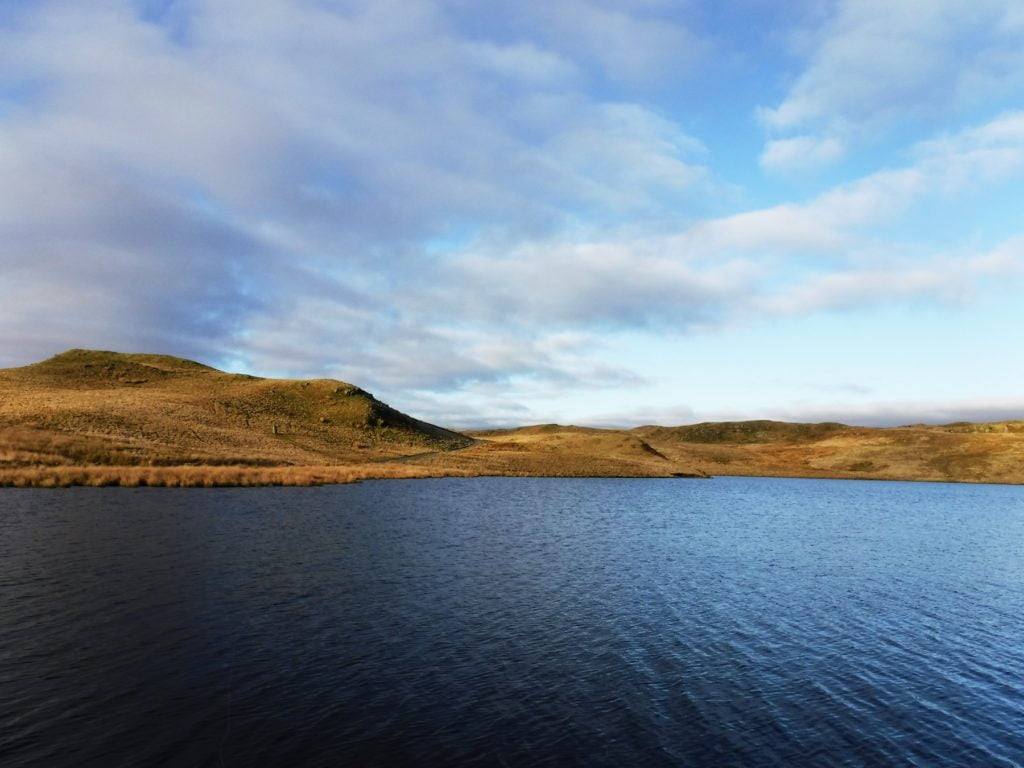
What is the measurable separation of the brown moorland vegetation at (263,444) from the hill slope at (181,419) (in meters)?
0.32

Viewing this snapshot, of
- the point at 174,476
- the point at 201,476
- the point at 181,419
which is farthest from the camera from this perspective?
the point at 181,419

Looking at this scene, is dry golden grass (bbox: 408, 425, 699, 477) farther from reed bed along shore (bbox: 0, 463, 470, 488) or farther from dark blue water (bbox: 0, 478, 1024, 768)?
dark blue water (bbox: 0, 478, 1024, 768)

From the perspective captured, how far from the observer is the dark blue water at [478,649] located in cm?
1417

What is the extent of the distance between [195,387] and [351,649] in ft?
497

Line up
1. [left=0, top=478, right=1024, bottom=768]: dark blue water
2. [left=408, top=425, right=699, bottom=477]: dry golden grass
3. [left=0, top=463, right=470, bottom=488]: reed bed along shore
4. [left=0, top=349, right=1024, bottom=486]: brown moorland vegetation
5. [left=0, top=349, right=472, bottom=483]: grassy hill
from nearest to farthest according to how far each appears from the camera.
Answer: [left=0, top=478, right=1024, bottom=768]: dark blue water → [left=0, top=463, right=470, bottom=488]: reed bed along shore → [left=0, top=349, right=1024, bottom=486]: brown moorland vegetation → [left=0, top=349, right=472, bottom=483]: grassy hill → [left=408, top=425, right=699, bottom=477]: dry golden grass

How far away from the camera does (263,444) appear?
11069 centimetres

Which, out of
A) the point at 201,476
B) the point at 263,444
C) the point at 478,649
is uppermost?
the point at 263,444

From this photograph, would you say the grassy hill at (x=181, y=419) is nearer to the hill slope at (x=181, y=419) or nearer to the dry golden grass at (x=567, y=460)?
the hill slope at (x=181, y=419)

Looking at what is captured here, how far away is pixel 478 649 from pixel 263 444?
100174 millimetres

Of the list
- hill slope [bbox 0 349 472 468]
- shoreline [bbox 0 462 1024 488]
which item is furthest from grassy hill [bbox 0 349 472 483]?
shoreline [bbox 0 462 1024 488]

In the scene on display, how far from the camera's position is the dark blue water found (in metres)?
14.2

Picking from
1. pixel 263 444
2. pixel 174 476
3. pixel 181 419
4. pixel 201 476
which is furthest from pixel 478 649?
pixel 181 419

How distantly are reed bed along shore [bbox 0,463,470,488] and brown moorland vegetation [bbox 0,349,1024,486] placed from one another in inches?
6.6

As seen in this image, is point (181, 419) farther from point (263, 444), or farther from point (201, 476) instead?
point (201, 476)
